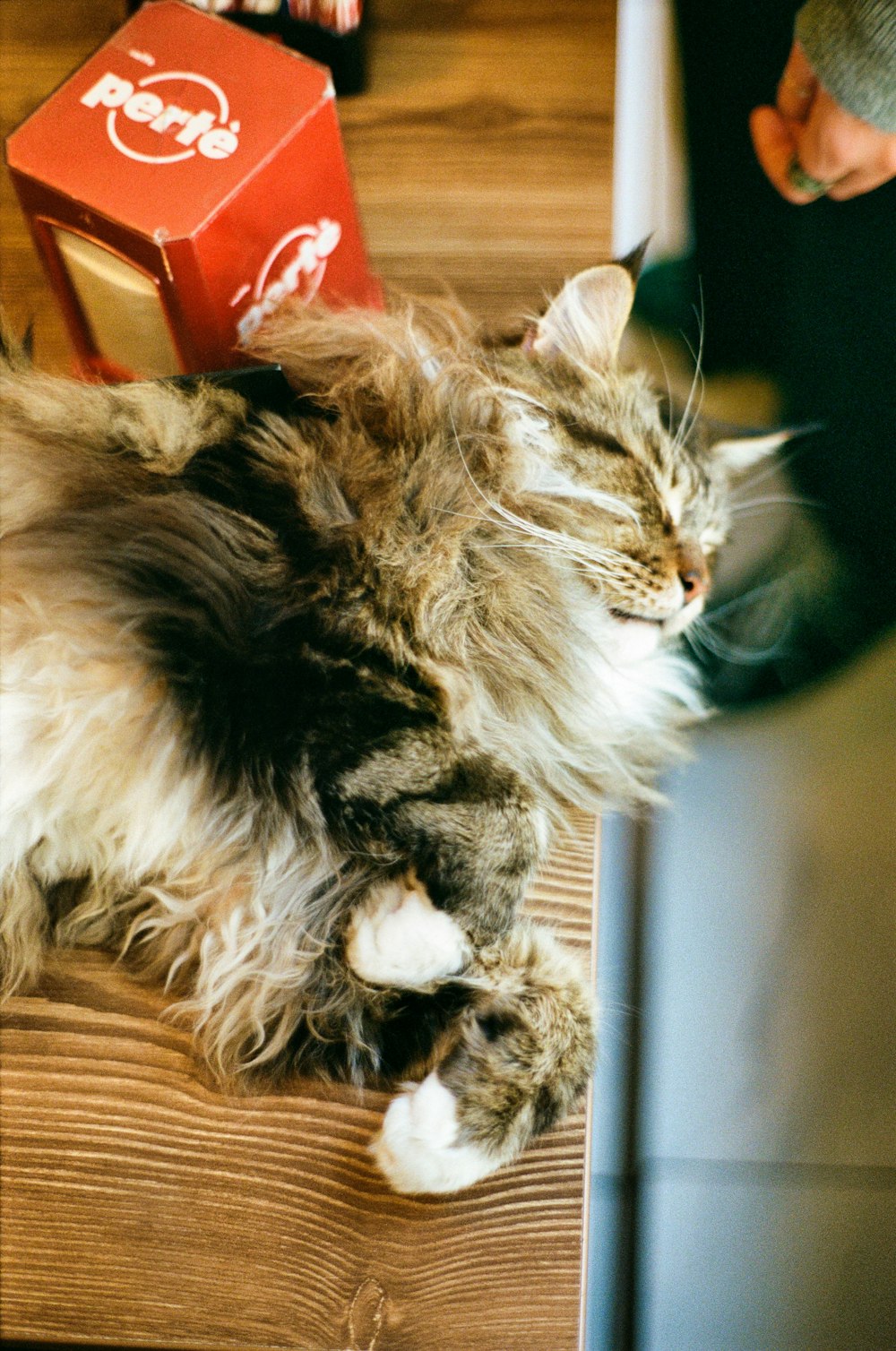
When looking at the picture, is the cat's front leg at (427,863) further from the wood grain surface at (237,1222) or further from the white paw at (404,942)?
the wood grain surface at (237,1222)

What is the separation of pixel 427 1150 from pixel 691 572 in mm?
677

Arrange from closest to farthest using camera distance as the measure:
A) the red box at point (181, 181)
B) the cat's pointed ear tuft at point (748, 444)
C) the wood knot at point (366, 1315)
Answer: the wood knot at point (366, 1315), the red box at point (181, 181), the cat's pointed ear tuft at point (748, 444)

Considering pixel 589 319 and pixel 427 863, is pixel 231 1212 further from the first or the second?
pixel 589 319

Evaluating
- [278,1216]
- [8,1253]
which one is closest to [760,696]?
[278,1216]

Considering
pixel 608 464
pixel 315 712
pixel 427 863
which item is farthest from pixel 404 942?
pixel 608 464

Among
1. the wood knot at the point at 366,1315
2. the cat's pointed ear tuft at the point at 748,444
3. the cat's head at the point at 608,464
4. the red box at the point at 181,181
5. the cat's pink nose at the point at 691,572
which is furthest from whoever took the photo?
the cat's pointed ear tuft at the point at 748,444

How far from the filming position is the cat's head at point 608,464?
3.20 feet

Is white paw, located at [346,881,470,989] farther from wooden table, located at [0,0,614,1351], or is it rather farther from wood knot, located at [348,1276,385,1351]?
wood knot, located at [348,1276,385,1351]

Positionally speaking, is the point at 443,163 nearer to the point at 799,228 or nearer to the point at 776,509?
the point at 799,228

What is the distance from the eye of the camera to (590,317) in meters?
1.00

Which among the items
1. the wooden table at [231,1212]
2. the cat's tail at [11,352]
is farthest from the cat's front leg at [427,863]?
the cat's tail at [11,352]

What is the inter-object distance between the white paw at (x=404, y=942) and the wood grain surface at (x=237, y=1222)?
0.13 meters

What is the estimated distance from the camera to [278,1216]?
0.79m

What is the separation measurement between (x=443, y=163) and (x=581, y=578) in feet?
2.18
